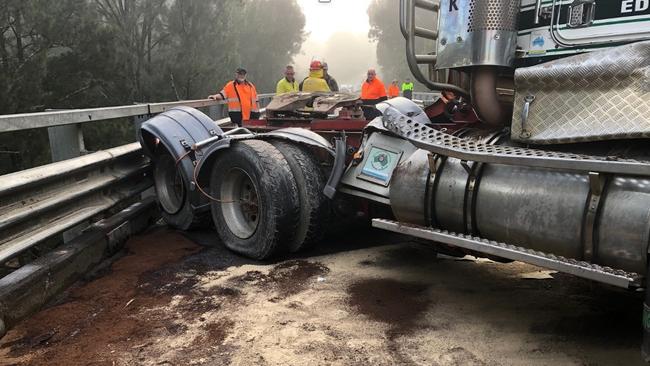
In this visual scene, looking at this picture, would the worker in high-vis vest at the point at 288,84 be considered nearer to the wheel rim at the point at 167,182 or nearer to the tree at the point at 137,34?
the wheel rim at the point at 167,182

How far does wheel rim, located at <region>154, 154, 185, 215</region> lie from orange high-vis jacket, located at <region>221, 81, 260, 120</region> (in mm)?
3467

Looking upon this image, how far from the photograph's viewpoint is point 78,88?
16656 millimetres

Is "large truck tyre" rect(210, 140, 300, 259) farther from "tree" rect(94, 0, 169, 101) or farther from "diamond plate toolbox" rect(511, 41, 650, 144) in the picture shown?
"tree" rect(94, 0, 169, 101)

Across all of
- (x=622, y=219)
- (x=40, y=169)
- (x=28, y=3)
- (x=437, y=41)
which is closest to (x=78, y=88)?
(x=28, y=3)

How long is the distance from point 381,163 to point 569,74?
1.44 metres

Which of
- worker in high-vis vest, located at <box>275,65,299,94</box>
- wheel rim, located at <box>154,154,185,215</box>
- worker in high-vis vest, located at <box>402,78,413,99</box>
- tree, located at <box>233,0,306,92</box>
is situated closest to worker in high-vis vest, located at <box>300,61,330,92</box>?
worker in high-vis vest, located at <box>275,65,299,94</box>

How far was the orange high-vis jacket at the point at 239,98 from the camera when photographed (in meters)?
8.84

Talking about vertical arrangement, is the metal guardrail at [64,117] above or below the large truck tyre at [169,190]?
above

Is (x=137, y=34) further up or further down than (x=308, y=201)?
further up

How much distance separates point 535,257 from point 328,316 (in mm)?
1276

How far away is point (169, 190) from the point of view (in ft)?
17.9

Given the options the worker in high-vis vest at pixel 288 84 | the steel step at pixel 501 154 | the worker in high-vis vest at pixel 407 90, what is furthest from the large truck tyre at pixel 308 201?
the worker in high-vis vest at pixel 407 90

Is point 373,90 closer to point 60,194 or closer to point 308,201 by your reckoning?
point 308,201

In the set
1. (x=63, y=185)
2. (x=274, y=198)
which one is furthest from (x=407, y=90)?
(x=63, y=185)
